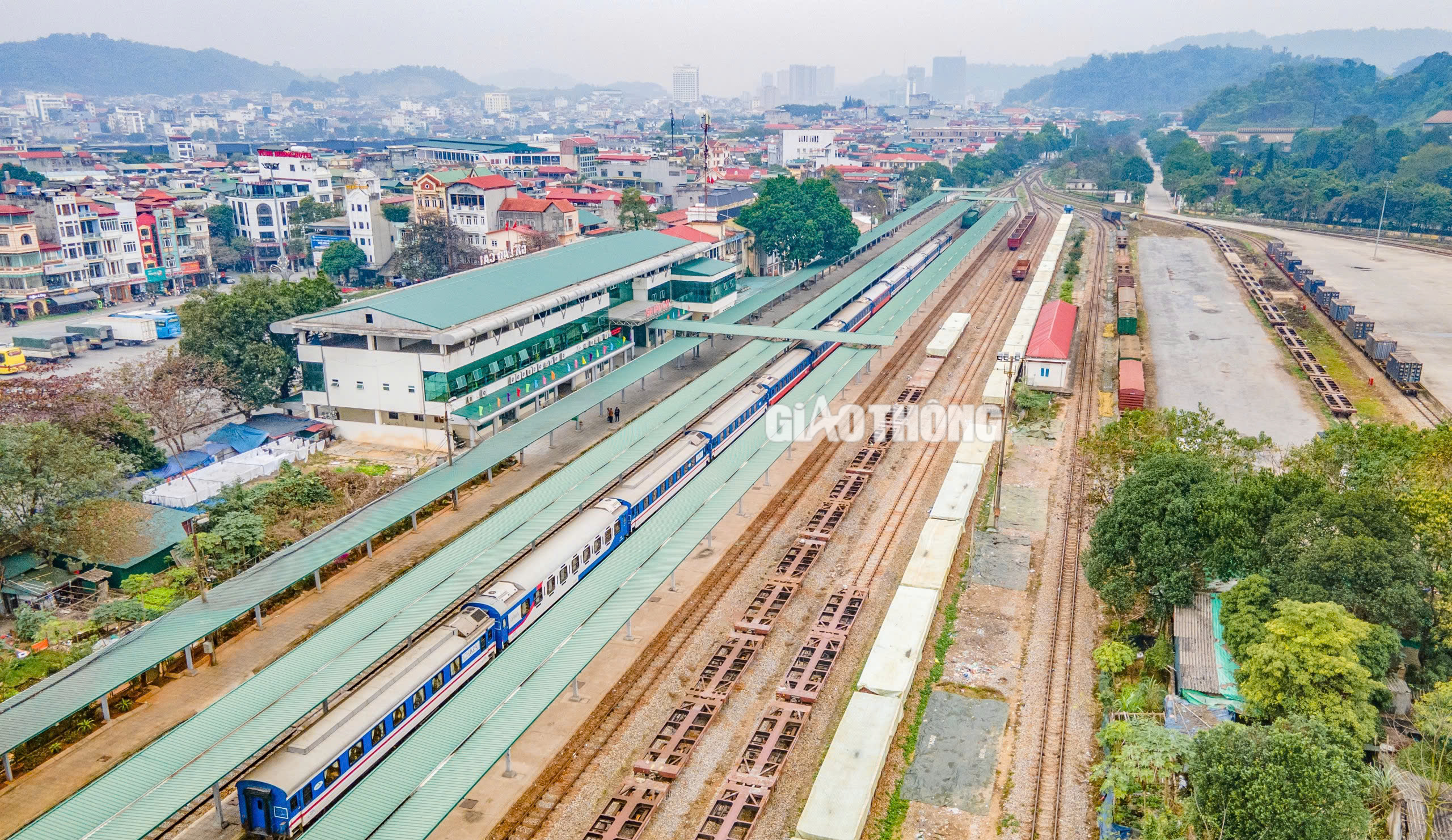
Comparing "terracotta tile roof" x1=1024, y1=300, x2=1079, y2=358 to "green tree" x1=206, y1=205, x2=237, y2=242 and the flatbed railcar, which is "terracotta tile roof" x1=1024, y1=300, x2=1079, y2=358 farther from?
"green tree" x1=206, y1=205, x2=237, y2=242

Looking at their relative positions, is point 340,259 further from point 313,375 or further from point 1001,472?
point 1001,472

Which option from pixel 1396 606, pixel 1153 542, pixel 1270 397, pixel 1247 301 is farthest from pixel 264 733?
pixel 1247 301

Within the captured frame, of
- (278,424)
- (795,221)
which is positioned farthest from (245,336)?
(795,221)

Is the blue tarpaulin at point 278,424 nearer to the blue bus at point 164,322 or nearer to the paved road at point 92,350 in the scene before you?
the paved road at point 92,350

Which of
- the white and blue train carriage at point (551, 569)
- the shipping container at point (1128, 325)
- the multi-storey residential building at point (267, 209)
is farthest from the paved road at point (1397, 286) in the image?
the multi-storey residential building at point (267, 209)

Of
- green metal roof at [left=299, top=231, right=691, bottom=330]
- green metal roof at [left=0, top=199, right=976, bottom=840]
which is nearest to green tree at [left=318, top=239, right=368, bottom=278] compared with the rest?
green metal roof at [left=299, top=231, right=691, bottom=330]

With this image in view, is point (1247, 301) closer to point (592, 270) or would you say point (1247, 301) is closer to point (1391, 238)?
point (1391, 238)

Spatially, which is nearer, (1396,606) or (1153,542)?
(1396,606)
